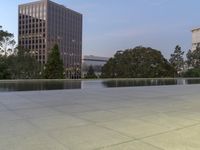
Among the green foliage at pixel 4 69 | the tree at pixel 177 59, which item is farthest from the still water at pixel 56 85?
the tree at pixel 177 59

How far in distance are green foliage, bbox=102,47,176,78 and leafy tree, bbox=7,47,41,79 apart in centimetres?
1517

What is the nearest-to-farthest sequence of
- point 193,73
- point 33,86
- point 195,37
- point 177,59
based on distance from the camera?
point 33,86, point 193,73, point 177,59, point 195,37

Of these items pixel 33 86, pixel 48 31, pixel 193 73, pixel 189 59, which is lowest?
pixel 33 86

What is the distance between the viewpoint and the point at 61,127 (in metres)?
4.73

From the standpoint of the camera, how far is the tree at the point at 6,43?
33487mm

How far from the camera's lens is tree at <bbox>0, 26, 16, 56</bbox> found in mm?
33487

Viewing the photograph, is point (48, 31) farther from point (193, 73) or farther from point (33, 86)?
point (33, 86)

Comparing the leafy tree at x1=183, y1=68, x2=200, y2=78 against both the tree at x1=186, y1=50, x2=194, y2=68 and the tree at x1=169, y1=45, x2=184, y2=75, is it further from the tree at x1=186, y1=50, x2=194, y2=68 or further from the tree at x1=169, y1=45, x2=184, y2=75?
the tree at x1=186, y1=50, x2=194, y2=68

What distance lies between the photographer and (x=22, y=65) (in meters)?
33.9

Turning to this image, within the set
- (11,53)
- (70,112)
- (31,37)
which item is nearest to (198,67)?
(11,53)

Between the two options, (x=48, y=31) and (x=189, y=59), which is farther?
(x=48, y=31)

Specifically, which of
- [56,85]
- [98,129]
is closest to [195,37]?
[56,85]

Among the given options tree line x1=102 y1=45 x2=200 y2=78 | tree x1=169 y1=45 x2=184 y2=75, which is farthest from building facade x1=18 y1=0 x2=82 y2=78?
tree line x1=102 y1=45 x2=200 y2=78

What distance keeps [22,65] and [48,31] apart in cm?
6641
